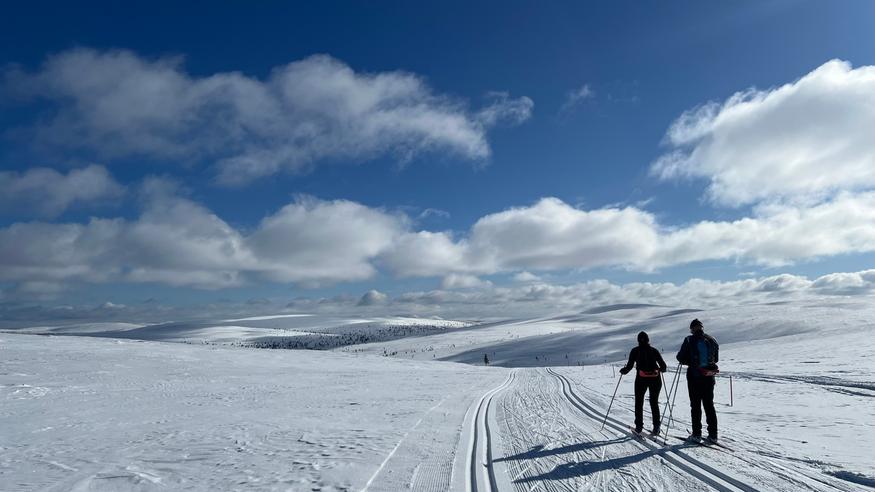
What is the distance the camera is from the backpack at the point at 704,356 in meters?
9.50

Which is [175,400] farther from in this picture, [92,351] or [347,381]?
[92,351]

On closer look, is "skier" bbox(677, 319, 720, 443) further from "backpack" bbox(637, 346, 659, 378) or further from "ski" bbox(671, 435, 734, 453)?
"backpack" bbox(637, 346, 659, 378)

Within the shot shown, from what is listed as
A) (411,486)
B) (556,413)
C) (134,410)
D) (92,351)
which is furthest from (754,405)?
(92,351)

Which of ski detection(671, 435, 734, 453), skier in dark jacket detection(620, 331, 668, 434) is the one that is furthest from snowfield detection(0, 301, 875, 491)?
skier in dark jacket detection(620, 331, 668, 434)

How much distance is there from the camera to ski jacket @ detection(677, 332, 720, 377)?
9516 mm

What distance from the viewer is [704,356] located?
31.3ft

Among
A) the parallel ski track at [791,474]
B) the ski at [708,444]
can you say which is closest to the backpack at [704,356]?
the ski at [708,444]

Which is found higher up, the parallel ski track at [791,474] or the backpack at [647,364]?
the backpack at [647,364]

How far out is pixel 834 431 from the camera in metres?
10.3

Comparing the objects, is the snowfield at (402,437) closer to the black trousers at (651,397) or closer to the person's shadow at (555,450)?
the person's shadow at (555,450)

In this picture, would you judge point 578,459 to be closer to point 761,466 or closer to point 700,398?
point 761,466

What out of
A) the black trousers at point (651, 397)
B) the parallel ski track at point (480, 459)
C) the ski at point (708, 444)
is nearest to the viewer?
the parallel ski track at point (480, 459)

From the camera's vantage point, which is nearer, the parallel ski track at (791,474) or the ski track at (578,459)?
the parallel ski track at (791,474)

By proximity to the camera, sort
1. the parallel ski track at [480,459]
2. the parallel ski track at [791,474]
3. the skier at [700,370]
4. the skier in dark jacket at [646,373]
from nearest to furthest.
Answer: the parallel ski track at [791,474] < the parallel ski track at [480,459] < the skier at [700,370] < the skier in dark jacket at [646,373]
